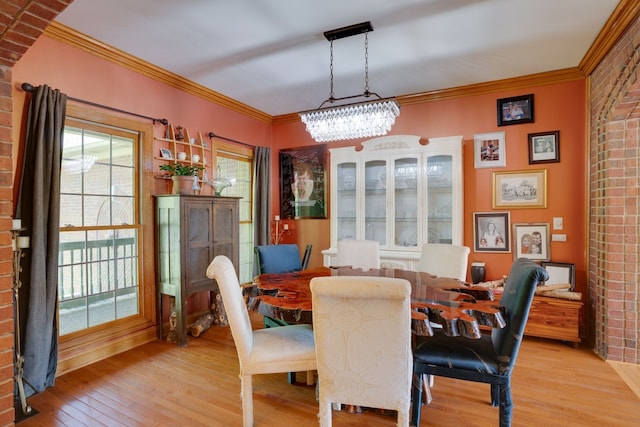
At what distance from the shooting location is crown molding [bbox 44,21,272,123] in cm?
251

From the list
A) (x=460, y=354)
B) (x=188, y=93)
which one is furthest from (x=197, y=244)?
(x=460, y=354)

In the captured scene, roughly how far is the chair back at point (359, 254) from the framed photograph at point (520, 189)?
1461mm

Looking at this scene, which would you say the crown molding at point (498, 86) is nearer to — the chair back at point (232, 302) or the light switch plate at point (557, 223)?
the light switch plate at point (557, 223)

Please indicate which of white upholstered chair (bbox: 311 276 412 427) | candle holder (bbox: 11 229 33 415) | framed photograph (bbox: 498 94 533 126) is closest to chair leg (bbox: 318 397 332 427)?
white upholstered chair (bbox: 311 276 412 427)

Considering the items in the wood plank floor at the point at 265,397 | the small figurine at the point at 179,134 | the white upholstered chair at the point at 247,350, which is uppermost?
the small figurine at the point at 179,134

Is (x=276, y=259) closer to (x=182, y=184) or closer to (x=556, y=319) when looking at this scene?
(x=182, y=184)

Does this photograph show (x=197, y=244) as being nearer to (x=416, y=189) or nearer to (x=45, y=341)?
(x=45, y=341)

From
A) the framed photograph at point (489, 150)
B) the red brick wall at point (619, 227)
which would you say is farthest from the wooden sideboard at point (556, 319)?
the framed photograph at point (489, 150)

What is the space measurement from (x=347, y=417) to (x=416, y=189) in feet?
8.42

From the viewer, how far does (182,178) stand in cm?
319

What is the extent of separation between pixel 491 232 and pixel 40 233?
13.3ft

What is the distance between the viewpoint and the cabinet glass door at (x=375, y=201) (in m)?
4.05

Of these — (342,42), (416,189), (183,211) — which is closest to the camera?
(342,42)

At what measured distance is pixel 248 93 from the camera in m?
3.89
